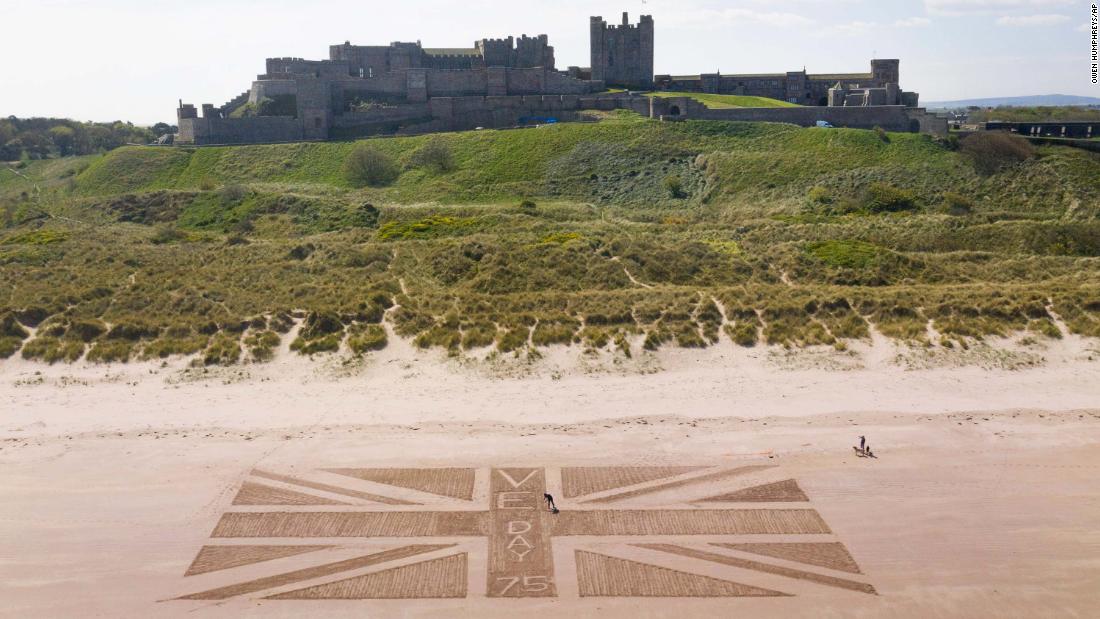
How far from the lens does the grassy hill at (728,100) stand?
63263mm

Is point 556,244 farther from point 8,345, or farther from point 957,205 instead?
point 957,205

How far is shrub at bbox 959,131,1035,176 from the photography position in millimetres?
47141

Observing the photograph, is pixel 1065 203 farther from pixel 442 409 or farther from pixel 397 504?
pixel 397 504

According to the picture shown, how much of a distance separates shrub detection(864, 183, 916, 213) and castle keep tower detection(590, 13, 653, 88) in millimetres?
31856

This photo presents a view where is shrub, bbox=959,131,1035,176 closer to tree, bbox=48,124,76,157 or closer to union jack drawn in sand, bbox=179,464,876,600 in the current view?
union jack drawn in sand, bbox=179,464,876,600

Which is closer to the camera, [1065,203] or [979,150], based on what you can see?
[1065,203]

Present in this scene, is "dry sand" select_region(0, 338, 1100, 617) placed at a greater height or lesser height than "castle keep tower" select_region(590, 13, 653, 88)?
lesser

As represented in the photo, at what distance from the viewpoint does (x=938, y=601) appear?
13.2 m

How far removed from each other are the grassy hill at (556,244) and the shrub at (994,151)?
0.56 metres

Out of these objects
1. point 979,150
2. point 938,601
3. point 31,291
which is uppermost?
point 979,150

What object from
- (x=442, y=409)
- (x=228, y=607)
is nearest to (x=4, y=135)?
(x=442, y=409)

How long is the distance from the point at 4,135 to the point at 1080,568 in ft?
257

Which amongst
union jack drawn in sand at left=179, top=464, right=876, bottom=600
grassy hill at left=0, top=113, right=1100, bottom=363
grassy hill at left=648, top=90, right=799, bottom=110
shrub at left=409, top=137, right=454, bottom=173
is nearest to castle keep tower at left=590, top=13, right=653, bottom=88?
grassy hill at left=648, top=90, right=799, bottom=110

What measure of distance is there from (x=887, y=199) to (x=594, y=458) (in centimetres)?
3146
